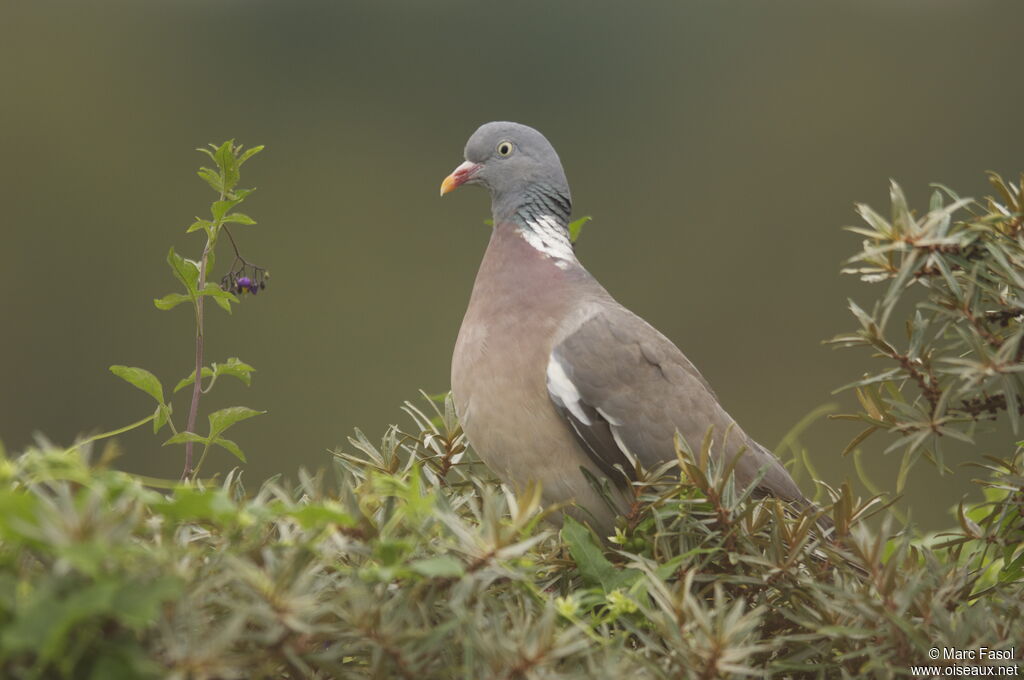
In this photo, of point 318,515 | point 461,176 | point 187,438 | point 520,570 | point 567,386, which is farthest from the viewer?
point 461,176

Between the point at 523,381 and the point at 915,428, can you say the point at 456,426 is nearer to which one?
the point at 523,381

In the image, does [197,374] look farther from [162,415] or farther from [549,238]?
[549,238]

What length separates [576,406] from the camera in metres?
1.55

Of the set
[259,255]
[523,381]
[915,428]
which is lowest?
[915,428]

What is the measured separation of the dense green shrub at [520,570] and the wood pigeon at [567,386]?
0.37 metres

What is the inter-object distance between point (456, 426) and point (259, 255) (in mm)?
4527

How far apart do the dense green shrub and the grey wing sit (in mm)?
400

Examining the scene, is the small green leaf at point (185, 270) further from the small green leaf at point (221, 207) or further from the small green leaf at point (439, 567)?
the small green leaf at point (439, 567)

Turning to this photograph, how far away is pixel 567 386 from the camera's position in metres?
1.57

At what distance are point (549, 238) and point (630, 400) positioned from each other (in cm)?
40

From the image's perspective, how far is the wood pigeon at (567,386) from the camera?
1.53 metres

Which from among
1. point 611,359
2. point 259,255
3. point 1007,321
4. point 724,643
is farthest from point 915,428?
point 259,255
